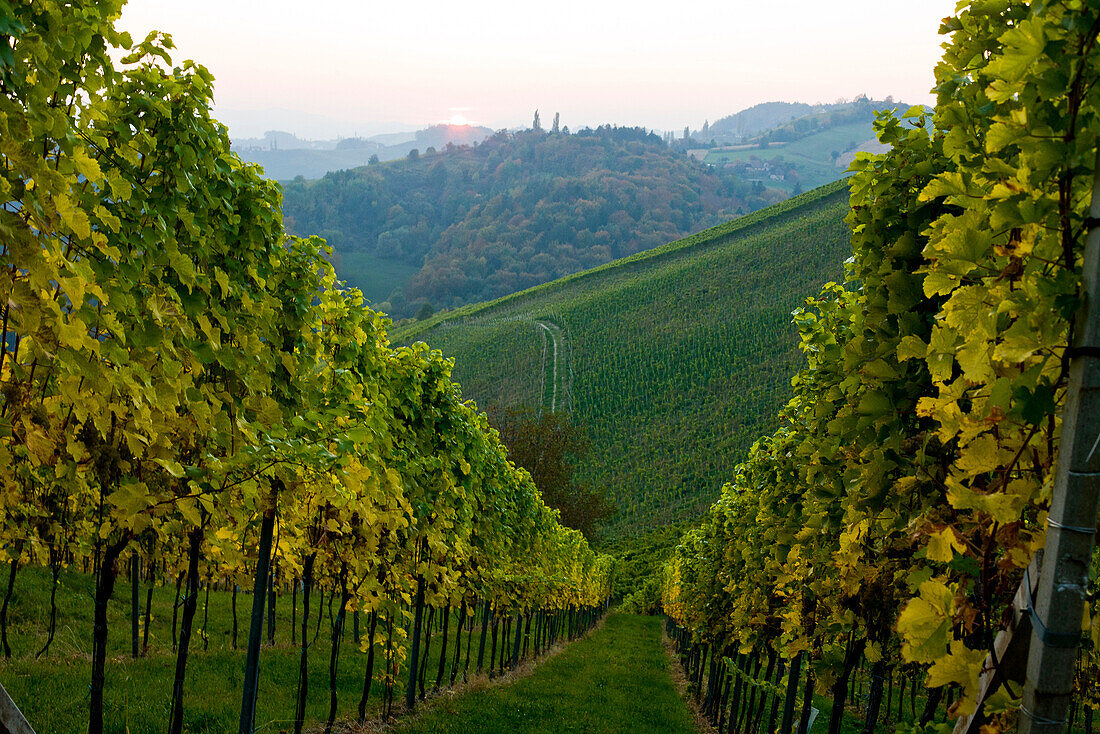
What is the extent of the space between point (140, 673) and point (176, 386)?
820cm

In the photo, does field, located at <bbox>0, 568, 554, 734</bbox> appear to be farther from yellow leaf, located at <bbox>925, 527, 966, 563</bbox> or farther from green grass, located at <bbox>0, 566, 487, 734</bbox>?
yellow leaf, located at <bbox>925, 527, 966, 563</bbox>

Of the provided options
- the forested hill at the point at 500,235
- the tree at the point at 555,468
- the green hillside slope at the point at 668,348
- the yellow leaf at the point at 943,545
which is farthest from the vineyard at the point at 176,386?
the forested hill at the point at 500,235

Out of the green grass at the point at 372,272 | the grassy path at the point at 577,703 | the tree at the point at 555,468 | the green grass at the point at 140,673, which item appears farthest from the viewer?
the green grass at the point at 372,272

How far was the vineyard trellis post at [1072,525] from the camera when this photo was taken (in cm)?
161

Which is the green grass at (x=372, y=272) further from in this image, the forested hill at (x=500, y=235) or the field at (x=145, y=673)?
the field at (x=145, y=673)

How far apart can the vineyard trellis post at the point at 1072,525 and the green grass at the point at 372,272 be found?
160 meters

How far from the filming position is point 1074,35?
1752 mm

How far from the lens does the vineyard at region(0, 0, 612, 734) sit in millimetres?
2492

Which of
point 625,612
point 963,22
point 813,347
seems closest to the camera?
point 963,22

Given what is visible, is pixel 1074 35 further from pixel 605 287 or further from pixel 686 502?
pixel 605 287

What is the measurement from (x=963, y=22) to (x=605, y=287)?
97739 millimetres

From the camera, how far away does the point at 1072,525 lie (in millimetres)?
1637

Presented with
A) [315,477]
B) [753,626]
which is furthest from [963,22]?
[753,626]

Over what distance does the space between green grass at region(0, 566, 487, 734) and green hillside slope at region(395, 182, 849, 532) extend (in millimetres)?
38249
